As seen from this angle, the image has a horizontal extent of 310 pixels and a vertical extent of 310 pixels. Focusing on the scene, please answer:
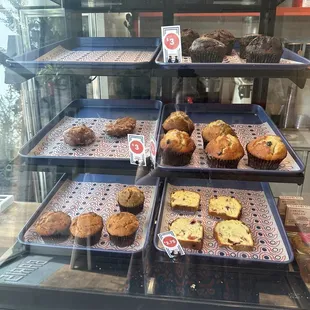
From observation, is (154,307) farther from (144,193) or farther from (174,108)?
(174,108)

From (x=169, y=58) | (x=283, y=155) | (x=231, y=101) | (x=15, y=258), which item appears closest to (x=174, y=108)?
(x=231, y=101)

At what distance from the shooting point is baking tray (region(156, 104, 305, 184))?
1187 mm

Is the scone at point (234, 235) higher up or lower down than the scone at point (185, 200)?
lower down

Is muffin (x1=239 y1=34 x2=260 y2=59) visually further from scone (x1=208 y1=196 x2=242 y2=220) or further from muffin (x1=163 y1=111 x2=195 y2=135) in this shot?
scone (x1=208 y1=196 x2=242 y2=220)

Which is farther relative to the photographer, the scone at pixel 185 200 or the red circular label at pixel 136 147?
the scone at pixel 185 200

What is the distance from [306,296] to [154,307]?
1.67 ft

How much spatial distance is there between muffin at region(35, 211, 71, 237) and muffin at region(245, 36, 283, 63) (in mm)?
904

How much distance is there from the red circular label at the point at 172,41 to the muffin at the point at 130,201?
1.99 feet

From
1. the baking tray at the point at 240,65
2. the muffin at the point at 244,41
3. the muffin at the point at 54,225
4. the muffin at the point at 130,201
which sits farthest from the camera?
the muffin at the point at 130,201

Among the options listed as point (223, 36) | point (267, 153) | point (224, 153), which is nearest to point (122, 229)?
point (224, 153)

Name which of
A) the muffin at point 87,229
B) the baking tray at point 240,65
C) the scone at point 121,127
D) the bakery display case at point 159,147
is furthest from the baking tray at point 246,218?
the baking tray at point 240,65

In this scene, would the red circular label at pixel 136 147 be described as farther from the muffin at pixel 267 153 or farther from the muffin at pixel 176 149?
the muffin at pixel 267 153

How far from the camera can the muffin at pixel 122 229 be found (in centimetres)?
132

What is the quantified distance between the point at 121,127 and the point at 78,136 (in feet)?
0.58
